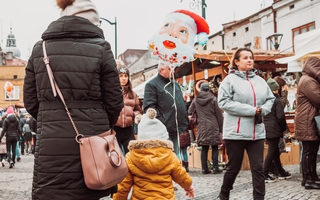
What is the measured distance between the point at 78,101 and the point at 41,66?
40 cm

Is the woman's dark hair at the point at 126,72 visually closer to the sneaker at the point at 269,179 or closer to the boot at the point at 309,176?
the boot at the point at 309,176

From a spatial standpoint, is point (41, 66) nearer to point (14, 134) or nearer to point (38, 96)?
point (38, 96)

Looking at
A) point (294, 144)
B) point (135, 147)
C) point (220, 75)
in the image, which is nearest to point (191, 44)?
point (135, 147)

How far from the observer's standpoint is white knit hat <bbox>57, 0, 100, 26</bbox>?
3.65 metres

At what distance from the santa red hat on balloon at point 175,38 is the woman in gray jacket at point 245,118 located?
137 centimetres

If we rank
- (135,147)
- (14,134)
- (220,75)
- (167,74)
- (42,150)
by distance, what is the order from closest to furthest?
(42,150), (135,147), (167,74), (220,75), (14,134)

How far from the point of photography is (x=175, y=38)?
7.00m

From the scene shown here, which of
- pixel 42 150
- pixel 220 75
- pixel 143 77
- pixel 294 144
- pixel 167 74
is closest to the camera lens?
pixel 42 150

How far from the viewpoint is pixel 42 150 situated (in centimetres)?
345

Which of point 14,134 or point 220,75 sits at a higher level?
point 220,75

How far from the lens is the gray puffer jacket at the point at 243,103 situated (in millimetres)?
5516

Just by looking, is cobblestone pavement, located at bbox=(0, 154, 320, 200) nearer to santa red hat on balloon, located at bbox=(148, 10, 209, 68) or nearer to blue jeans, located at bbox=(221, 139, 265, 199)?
blue jeans, located at bbox=(221, 139, 265, 199)

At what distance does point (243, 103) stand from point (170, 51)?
5.88 ft

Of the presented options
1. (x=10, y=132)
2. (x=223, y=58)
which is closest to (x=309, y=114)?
(x=223, y=58)
